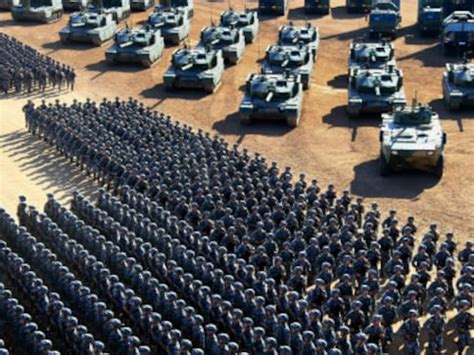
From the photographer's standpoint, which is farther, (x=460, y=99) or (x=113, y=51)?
(x=113, y=51)

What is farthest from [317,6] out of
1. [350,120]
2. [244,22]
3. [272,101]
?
[272,101]

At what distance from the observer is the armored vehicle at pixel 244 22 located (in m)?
44.4

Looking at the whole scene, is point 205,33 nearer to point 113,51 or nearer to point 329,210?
point 113,51

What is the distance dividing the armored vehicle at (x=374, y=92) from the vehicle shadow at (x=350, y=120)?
0.91 feet

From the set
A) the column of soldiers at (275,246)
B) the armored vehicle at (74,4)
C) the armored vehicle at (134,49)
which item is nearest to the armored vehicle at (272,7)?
the armored vehicle at (74,4)

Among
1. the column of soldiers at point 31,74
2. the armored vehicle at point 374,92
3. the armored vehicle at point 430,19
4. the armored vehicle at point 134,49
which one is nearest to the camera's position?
the armored vehicle at point 374,92

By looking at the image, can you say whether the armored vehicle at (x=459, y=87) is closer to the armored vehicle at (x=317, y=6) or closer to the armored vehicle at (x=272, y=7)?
the armored vehicle at (x=317, y=6)

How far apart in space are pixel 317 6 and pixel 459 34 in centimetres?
1204

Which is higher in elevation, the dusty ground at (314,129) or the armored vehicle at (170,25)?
the armored vehicle at (170,25)

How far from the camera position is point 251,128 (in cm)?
3300

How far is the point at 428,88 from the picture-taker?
37.6 meters

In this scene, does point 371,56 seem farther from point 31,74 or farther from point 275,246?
point 275,246

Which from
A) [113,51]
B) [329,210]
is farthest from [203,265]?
[113,51]

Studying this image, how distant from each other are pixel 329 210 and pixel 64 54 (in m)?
23.7
